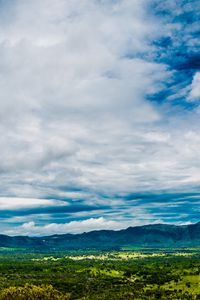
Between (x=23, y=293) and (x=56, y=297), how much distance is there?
19235 millimetres

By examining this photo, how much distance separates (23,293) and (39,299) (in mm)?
8480

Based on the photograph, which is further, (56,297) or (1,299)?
(56,297)

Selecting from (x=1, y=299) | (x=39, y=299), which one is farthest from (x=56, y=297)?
(x=1, y=299)

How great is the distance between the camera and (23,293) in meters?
176

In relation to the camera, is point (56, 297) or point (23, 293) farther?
point (56, 297)

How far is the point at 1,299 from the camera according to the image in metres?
171

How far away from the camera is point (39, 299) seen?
179875mm

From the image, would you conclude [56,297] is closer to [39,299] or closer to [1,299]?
[39,299]

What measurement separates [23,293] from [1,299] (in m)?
9.48

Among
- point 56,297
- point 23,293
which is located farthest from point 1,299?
point 56,297

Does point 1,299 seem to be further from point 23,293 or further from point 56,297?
point 56,297
